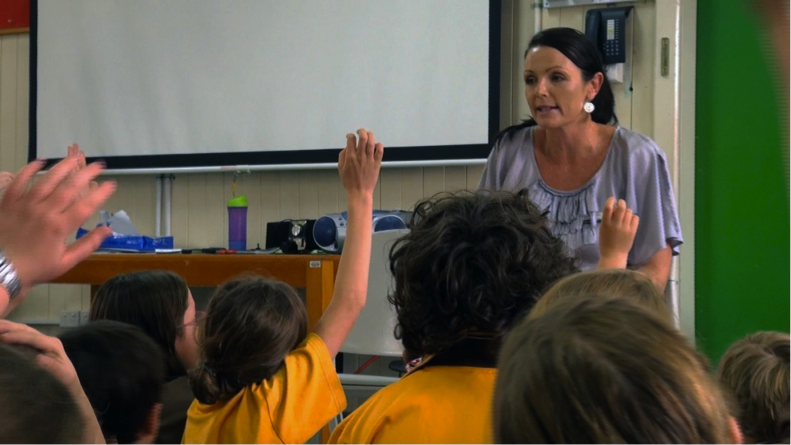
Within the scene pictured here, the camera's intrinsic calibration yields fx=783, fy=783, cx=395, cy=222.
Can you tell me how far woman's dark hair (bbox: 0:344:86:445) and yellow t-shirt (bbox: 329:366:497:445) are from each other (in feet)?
1.61

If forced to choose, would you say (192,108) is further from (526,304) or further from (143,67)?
(526,304)

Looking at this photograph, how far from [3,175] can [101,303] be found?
85 centimetres

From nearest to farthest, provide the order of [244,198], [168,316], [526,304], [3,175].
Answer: [3,175] < [526,304] < [168,316] < [244,198]

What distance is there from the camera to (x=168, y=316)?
5.73ft

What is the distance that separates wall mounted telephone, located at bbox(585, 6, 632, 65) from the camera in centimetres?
344

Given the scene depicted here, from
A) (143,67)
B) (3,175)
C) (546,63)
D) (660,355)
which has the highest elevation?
(143,67)

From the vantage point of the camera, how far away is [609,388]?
0.55 m

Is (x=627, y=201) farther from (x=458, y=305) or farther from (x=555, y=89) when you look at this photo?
(x=458, y=305)

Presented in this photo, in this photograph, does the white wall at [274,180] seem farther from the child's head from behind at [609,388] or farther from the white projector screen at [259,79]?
the child's head from behind at [609,388]

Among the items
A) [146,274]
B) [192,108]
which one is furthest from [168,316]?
[192,108]

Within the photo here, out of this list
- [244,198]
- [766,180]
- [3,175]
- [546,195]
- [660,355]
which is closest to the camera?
[660,355]

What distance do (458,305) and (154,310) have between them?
2.85 ft

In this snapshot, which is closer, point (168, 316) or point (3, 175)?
point (3, 175)

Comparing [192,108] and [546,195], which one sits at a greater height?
[192,108]
